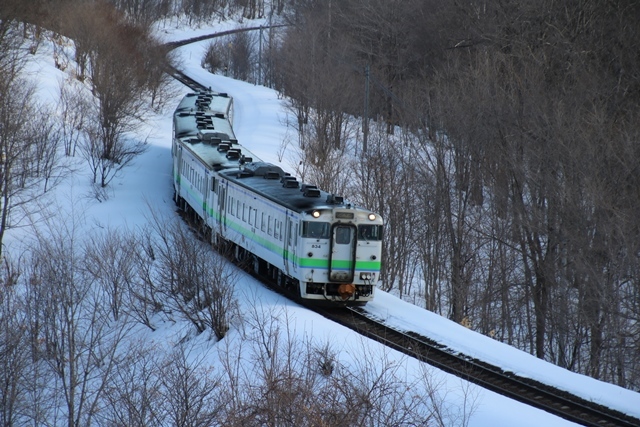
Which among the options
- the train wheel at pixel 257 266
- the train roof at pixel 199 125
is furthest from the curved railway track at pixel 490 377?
the train roof at pixel 199 125

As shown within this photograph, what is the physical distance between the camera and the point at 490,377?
15.5 metres

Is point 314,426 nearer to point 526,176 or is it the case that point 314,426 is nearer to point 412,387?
point 412,387

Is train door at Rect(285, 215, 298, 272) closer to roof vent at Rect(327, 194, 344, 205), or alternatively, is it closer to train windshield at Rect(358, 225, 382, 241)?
roof vent at Rect(327, 194, 344, 205)

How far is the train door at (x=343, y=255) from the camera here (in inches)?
754

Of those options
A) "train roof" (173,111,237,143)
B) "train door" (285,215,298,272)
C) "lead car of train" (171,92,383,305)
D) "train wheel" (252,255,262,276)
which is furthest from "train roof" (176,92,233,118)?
"train door" (285,215,298,272)

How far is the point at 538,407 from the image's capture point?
46.0ft

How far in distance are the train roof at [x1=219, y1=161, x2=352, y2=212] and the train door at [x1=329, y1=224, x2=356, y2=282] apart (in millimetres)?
608

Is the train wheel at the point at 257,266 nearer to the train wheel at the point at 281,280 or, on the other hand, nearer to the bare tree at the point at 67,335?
the train wheel at the point at 281,280

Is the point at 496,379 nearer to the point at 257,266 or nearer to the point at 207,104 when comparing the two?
the point at 257,266

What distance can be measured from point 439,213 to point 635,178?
886 cm

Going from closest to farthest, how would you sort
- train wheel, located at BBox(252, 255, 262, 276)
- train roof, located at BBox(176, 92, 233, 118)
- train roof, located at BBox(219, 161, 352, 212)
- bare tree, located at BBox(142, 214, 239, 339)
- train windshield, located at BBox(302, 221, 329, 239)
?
bare tree, located at BBox(142, 214, 239, 339) < train windshield, located at BBox(302, 221, 329, 239) < train roof, located at BBox(219, 161, 352, 212) < train wheel, located at BBox(252, 255, 262, 276) < train roof, located at BBox(176, 92, 233, 118)

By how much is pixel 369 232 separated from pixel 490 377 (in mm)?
4948

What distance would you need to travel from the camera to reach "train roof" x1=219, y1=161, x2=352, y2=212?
19656 millimetres

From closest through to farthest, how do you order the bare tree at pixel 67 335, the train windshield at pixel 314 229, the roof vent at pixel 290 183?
the bare tree at pixel 67 335 → the train windshield at pixel 314 229 → the roof vent at pixel 290 183
